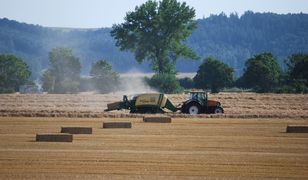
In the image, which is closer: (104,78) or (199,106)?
(199,106)

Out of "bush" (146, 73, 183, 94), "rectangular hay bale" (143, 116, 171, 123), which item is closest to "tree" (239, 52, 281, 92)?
"bush" (146, 73, 183, 94)

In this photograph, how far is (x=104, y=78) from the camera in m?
138

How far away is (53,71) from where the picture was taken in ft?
494

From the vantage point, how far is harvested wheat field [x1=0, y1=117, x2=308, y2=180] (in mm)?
18422

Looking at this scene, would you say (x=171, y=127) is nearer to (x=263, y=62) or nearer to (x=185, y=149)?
(x=185, y=149)

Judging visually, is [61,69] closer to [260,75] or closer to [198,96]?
[260,75]

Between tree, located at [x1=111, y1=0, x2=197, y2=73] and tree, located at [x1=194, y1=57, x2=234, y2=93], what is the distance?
18819 mm

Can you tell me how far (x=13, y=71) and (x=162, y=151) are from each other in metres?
115

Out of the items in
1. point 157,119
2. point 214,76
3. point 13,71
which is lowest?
point 157,119

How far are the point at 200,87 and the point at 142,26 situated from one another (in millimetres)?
23826

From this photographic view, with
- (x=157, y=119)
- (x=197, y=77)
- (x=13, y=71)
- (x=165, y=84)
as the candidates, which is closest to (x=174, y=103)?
(x=157, y=119)

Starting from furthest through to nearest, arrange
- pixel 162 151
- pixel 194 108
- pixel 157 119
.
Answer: pixel 194 108 → pixel 157 119 → pixel 162 151

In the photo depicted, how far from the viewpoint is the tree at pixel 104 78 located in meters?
133

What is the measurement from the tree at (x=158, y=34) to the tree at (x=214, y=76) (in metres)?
18.8
